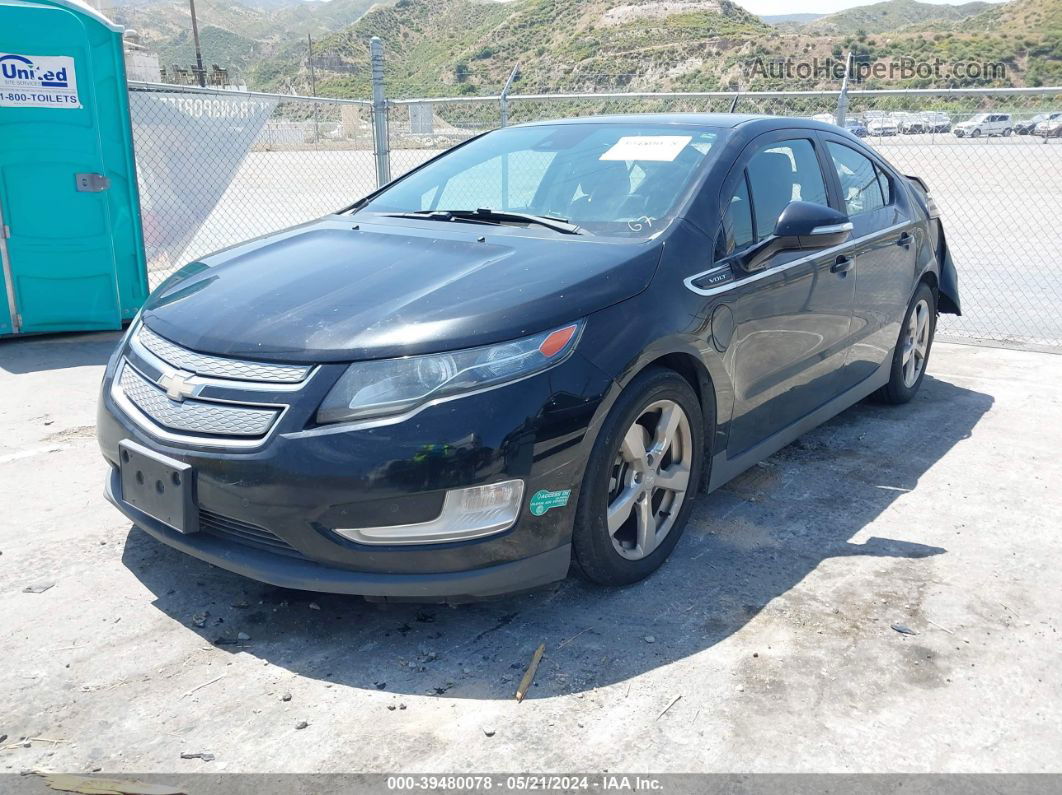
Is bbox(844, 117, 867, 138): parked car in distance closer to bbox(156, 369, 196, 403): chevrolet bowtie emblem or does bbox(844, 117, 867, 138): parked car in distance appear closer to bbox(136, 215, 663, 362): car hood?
bbox(136, 215, 663, 362): car hood

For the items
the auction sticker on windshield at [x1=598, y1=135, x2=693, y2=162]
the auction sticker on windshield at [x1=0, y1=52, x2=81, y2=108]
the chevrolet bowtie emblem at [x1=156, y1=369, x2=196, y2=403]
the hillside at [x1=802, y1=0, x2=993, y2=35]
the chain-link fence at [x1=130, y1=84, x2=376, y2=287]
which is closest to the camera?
the chevrolet bowtie emblem at [x1=156, y1=369, x2=196, y2=403]

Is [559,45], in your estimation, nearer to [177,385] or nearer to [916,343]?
[916,343]

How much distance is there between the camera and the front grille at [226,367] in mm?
2742

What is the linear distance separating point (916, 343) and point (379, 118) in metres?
5.11

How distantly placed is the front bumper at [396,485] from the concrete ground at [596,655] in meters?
0.29

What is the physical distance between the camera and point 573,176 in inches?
157

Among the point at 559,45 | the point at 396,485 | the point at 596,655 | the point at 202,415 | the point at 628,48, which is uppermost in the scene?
the point at 559,45

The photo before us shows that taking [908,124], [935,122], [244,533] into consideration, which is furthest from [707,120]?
[908,124]

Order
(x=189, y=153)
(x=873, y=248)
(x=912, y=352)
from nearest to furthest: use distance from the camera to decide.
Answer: (x=873, y=248) < (x=912, y=352) < (x=189, y=153)

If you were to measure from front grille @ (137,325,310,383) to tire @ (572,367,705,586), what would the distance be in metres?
0.97

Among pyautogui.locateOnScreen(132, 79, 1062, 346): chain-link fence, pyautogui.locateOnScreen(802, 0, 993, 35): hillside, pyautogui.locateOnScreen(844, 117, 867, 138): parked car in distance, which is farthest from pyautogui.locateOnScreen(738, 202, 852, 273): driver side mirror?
pyautogui.locateOnScreen(802, 0, 993, 35): hillside

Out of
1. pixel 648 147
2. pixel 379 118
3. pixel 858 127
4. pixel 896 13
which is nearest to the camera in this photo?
pixel 648 147

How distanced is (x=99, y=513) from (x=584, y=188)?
8.06 ft

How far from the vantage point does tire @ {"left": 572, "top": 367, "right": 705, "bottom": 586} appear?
9.86 feet
